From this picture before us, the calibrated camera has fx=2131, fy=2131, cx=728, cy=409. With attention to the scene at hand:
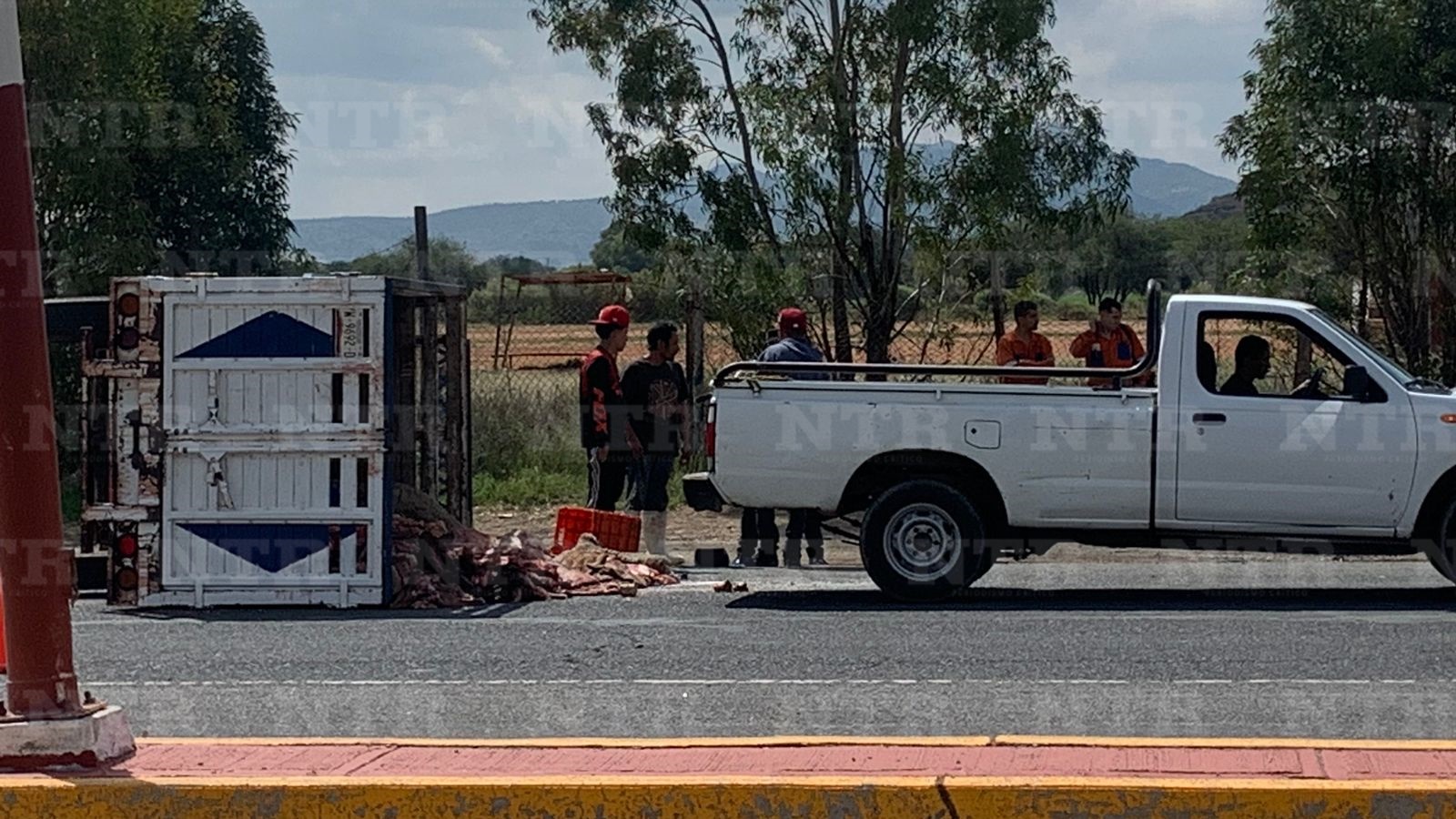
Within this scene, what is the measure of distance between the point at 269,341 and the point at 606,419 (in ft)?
9.94

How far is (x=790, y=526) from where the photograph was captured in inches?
567

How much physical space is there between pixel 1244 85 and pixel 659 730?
42.4ft

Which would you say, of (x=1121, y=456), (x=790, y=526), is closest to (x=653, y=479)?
(x=790, y=526)

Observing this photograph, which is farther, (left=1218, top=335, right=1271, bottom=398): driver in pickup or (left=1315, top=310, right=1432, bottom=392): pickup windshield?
(left=1218, top=335, right=1271, bottom=398): driver in pickup

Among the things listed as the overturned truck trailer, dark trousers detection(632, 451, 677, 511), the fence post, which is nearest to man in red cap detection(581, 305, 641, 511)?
dark trousers detection(632, 451, 677, 511)

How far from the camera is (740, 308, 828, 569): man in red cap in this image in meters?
14.2

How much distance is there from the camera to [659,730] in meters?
8.13

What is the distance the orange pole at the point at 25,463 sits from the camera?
19.5 feet

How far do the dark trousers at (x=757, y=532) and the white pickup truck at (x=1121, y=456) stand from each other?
2327 mm

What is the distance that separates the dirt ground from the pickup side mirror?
7.56ft

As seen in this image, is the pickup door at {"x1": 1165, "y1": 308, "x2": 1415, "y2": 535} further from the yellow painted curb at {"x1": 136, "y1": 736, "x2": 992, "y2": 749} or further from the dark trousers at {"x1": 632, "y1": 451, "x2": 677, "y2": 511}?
the yellow painted curb at {"x1": 136, "y1": 736, "x2": 992, "y2": 749}

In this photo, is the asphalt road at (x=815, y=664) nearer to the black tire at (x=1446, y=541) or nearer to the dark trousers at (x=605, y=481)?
the black tire at (x=1446, y=541)

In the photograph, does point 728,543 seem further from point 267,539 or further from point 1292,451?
point 1292,451

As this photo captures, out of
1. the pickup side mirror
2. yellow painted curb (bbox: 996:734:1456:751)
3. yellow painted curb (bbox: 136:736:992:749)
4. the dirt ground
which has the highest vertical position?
the pickup side mirror
